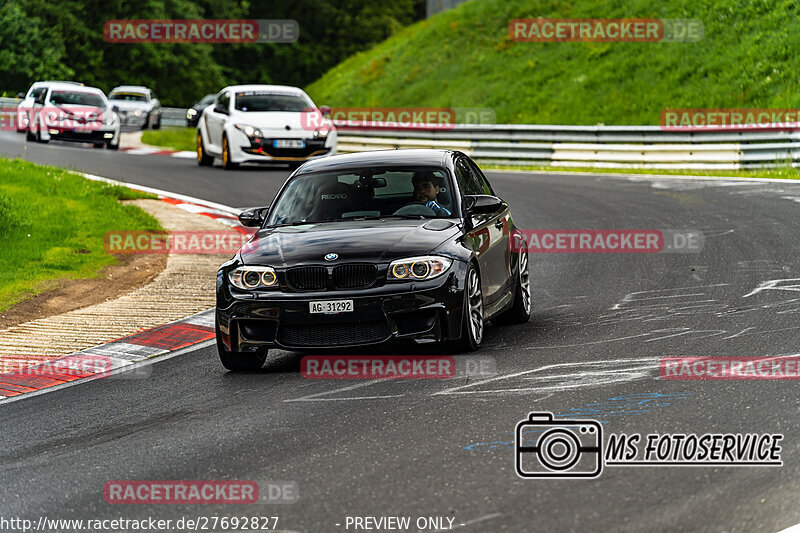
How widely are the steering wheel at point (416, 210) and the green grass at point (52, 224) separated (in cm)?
446

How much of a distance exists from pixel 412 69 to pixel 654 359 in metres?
37.6

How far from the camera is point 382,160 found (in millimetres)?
10344

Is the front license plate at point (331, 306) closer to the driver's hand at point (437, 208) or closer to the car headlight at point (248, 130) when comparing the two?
the driver's hand at point (437, 208)

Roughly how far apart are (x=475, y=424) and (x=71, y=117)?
2873cm

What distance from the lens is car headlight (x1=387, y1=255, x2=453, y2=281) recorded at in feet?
29.0

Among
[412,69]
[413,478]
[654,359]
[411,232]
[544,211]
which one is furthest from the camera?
[412,69]

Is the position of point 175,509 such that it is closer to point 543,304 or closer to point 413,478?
point 413,478

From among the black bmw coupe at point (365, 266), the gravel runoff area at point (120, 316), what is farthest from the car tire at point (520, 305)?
the gravel runoff area at point (120, 316)

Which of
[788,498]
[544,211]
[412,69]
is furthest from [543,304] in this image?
[412,69]

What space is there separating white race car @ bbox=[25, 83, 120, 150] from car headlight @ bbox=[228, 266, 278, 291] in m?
26.0

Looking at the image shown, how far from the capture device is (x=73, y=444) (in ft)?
Answer: 24.0

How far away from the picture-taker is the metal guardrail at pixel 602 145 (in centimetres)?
2552

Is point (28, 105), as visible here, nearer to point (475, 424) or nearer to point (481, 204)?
point (481, 204)

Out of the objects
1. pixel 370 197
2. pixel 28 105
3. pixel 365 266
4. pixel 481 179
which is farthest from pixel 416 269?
pixel 28 105
